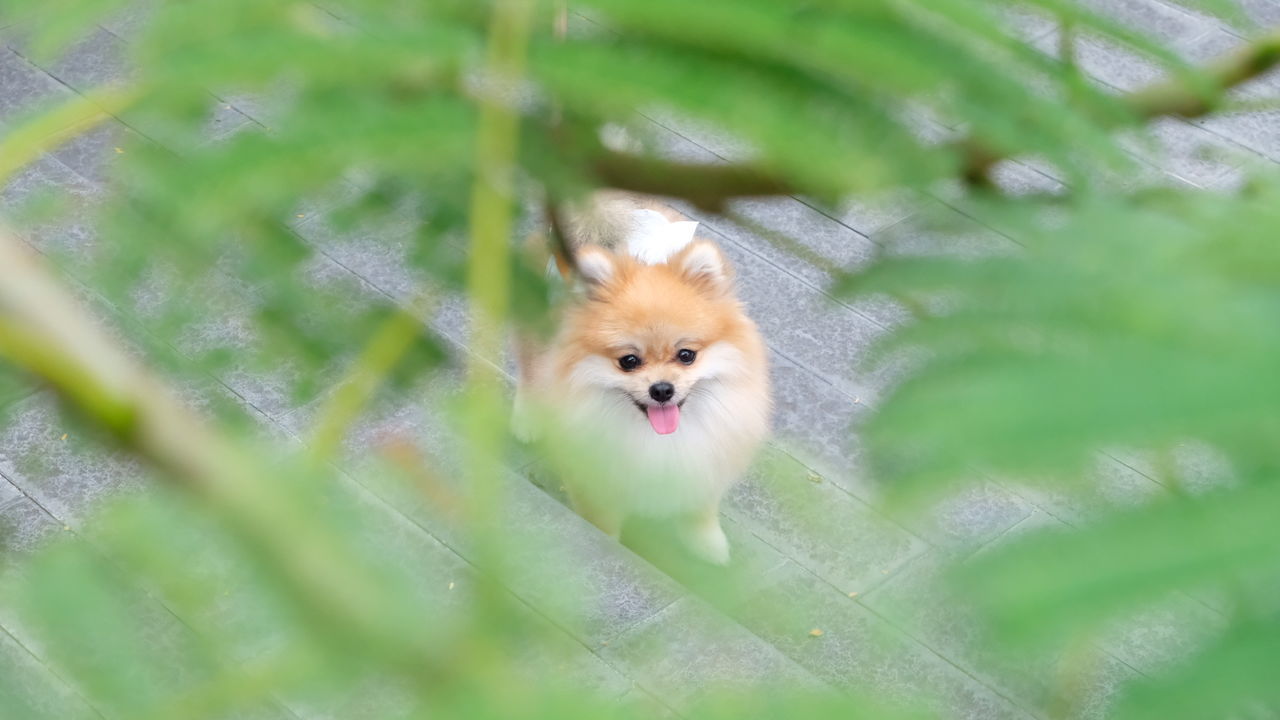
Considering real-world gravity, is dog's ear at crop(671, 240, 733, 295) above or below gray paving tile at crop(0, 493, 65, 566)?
above

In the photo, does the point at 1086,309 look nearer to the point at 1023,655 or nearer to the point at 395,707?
the point at 1023,655

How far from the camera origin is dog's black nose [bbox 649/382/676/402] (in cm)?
281

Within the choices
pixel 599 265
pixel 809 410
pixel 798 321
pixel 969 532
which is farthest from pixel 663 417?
pixel 969 532

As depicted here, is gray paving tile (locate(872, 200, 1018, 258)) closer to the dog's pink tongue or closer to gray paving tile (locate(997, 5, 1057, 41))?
gray paving tile (locate(997, 5, 1057, 41))

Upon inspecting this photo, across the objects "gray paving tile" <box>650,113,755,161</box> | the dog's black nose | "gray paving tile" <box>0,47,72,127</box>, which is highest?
"gray paving tile" <box>650,113,755,161</box>

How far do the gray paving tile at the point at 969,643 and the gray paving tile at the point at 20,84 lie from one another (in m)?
3.77

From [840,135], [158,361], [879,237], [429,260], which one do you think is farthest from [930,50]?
[158,361]

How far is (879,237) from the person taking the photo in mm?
676

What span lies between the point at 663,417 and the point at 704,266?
37cm

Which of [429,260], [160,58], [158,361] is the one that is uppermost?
[160,58]

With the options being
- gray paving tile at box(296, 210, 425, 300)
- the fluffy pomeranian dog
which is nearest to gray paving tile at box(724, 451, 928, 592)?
gray paving tile at box(296, 210, 425, 300)

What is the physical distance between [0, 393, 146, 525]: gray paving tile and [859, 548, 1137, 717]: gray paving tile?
284cm

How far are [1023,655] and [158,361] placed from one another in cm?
58

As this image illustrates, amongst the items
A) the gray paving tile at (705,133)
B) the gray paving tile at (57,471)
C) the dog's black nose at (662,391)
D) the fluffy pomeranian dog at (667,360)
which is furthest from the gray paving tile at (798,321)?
the gray paving tile at (705,133)
